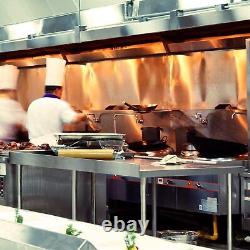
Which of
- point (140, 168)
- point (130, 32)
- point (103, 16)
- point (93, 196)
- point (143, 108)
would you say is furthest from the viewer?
point (103, 16)

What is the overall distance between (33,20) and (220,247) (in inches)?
135

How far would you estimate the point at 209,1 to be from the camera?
4.46 m

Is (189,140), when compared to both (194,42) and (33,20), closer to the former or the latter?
(194,42)

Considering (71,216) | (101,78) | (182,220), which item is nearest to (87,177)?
(71,216)

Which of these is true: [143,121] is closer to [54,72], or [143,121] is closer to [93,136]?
[54,72]

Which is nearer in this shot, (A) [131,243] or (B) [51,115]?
(A) [131,243]

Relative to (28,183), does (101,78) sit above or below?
above

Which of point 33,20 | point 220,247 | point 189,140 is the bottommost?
point 220,247

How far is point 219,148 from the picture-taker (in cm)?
456

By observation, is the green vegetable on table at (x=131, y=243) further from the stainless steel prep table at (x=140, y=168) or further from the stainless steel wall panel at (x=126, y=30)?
the stainless steel wall panel at (x=126, y=30)

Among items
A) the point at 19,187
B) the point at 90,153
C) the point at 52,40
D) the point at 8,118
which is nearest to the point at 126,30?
the point at 52,40

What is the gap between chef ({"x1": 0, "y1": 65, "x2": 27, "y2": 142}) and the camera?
6.43m

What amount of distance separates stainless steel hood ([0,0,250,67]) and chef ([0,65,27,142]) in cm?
29

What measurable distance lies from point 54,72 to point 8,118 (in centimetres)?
117
